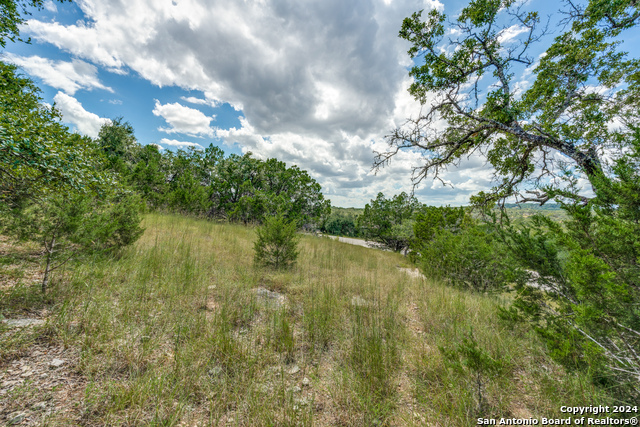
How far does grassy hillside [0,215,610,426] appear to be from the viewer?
5.36ft

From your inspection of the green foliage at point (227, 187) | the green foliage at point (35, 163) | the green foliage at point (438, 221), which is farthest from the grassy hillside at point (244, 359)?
the green foliage at point (227, 187)

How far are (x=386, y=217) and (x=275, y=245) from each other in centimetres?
1745

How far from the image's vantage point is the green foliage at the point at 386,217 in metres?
20.3

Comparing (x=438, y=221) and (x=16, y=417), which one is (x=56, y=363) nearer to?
(x=16, y=417)

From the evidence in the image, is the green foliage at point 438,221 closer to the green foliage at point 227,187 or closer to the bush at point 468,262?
the bush at point 468,262

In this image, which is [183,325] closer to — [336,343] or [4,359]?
[4,359]

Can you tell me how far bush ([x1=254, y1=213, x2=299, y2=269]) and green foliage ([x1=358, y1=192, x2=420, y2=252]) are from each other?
1578 centimetres

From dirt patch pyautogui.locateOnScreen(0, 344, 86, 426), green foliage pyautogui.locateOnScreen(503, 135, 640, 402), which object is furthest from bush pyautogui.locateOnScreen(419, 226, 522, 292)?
dirt patch pyautogui.locateOnScreen(0, 344, 86, 426)

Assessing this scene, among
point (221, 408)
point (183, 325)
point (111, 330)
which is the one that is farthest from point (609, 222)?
point (111, 330)

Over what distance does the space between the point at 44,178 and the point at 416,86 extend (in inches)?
306

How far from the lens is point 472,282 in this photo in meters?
5.68

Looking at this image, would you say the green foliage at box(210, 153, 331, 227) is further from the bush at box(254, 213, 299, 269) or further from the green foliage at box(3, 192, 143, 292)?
the green foliage at box(3, 192, 143, 292)

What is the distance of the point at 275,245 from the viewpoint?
18.5 ft

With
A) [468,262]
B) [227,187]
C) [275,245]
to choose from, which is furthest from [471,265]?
[227,187]
